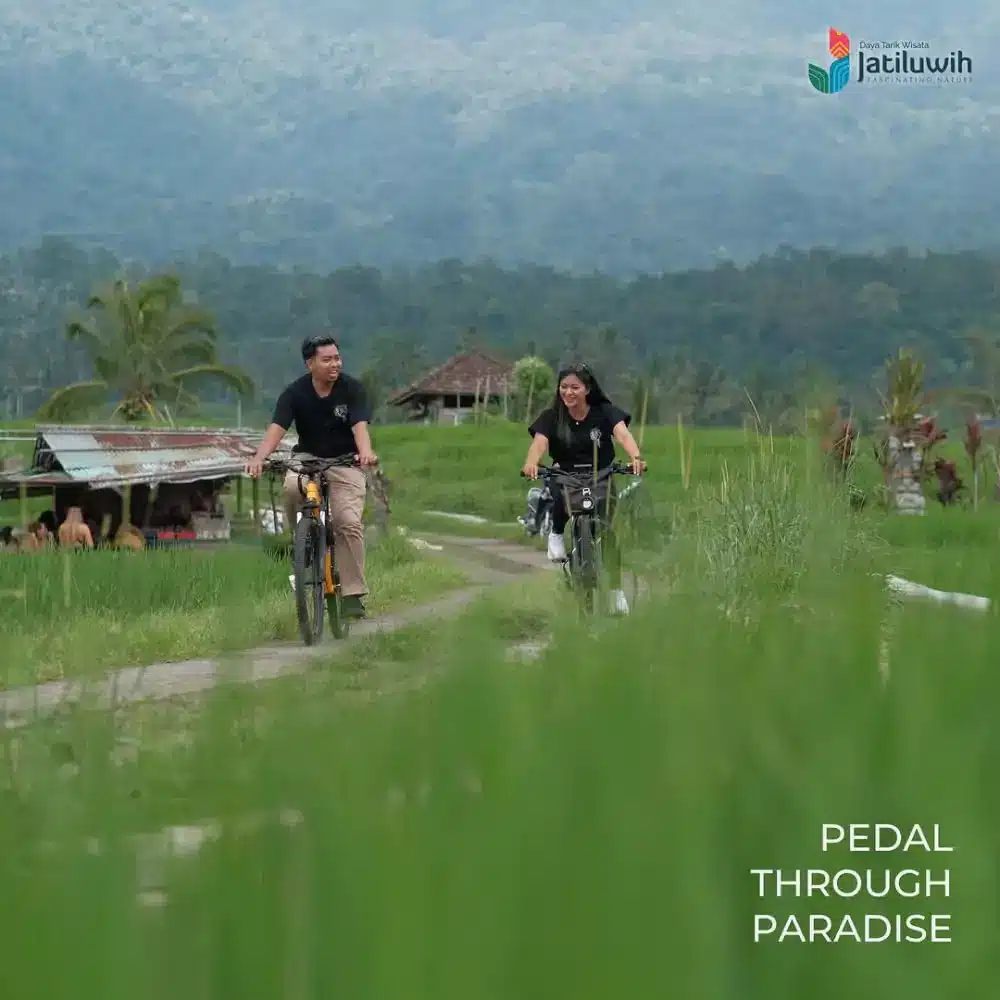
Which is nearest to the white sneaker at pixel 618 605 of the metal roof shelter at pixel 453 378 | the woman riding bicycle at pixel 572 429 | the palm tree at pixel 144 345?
the woman riding bicycle at pixel 572 429

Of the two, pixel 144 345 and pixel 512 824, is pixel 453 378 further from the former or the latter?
pixel 512 824

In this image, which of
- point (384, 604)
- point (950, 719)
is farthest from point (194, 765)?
point (384, 604)

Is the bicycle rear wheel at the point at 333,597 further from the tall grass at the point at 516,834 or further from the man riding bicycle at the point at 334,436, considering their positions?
the tall grass at the point at 516,834

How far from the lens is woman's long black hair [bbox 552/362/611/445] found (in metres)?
6.69

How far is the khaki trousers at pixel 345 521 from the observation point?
23.4 feet

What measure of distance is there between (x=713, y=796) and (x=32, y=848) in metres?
0.40

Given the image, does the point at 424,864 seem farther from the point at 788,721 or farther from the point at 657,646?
the point at 657,646

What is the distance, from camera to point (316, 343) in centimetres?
696

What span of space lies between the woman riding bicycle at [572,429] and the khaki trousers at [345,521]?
3.12 feet

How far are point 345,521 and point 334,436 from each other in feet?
1.34

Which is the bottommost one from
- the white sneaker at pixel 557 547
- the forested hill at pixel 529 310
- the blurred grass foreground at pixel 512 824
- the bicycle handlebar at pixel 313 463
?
the white sneaker at pixel 557 547

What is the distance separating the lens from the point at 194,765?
44.2 inches

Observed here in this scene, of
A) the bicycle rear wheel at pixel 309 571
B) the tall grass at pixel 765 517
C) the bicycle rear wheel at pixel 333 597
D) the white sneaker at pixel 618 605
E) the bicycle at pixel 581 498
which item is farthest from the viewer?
the bicycle rear wheel at pixel 333 597

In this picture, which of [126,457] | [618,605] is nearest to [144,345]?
[126,457]
